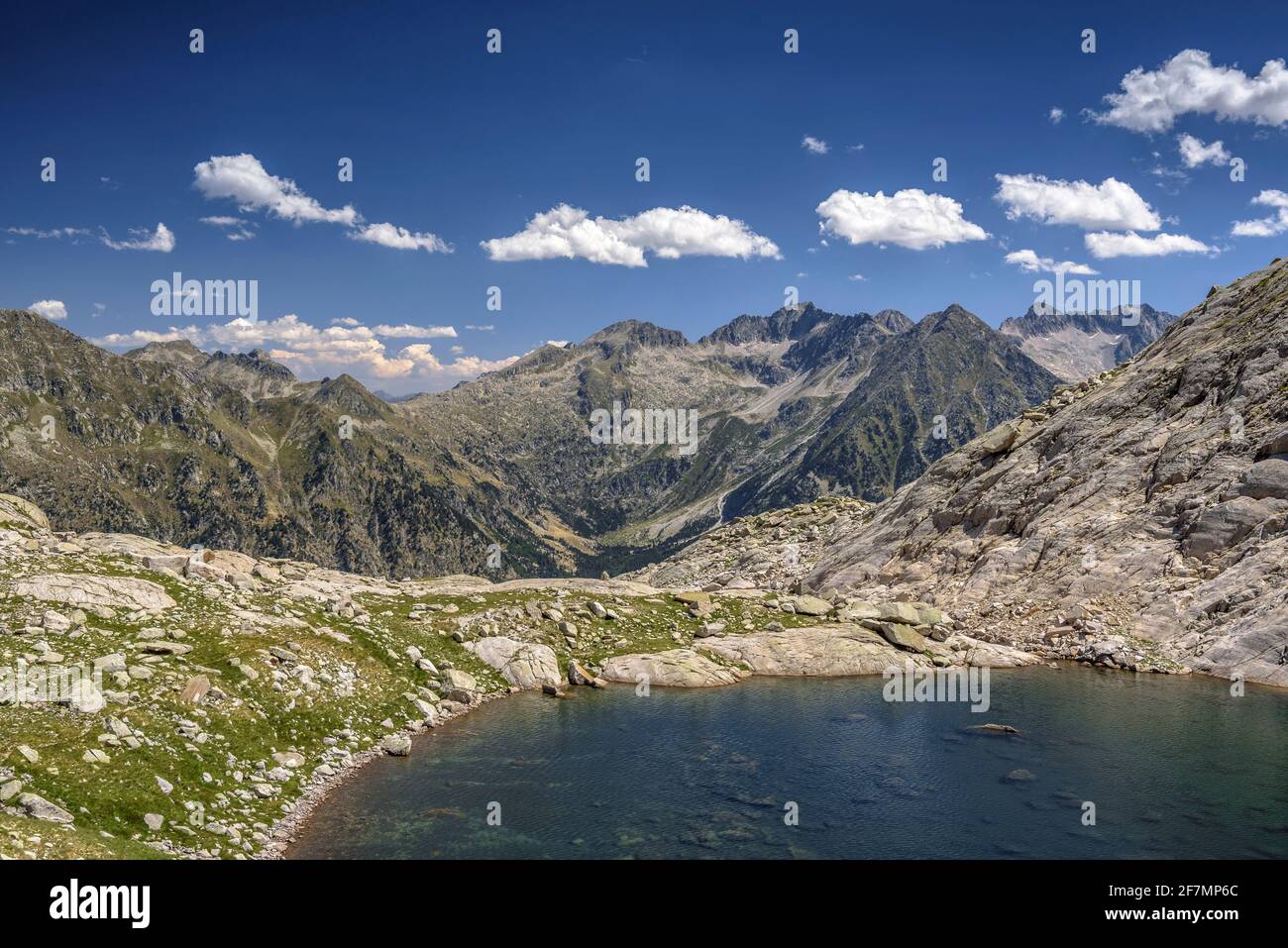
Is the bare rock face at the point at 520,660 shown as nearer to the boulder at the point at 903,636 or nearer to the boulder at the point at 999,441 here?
the boulder at the point at 903,636

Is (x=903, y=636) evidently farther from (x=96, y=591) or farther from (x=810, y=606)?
(x=96, y=591)

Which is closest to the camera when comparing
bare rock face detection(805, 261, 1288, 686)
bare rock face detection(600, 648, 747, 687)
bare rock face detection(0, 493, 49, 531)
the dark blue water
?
the dark blue water

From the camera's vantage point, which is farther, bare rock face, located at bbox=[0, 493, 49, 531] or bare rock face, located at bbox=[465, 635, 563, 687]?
bare rock face, located at bbox=[465, 635, 563, 687]

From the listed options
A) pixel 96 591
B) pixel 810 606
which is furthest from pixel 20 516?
pixel 810 606

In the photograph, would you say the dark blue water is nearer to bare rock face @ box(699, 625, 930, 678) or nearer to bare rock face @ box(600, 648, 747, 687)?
bare rock face @ box(600, 648, 747, 687)

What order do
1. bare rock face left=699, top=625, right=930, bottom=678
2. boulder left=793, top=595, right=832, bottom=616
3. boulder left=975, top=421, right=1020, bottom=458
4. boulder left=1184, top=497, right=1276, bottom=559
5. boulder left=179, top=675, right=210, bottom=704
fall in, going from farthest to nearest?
boulder left=975, top=421, right=1020, bottom=458 → boulder left=793, top=595, right=832, bottom=616 → bare rock face left=699, top=625, right=930, bottom=678 → boulder left=1184, top=497, right=1276, bottom=559 → boulder left=179, top=675, right=210, bottom=704

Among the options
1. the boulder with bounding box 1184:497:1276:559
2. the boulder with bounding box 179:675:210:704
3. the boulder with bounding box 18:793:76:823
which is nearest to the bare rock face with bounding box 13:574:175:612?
the boulder with bounding box 179:675:210:704

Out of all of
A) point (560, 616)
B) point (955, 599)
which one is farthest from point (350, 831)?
point (955, 599)

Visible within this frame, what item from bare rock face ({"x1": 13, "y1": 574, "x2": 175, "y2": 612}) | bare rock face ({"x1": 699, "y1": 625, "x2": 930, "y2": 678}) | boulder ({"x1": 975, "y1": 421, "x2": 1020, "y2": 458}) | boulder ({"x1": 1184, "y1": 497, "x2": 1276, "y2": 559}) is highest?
boulder ({"x1": 975, "y1": 421, "x2": 1020, "y2": 458})
